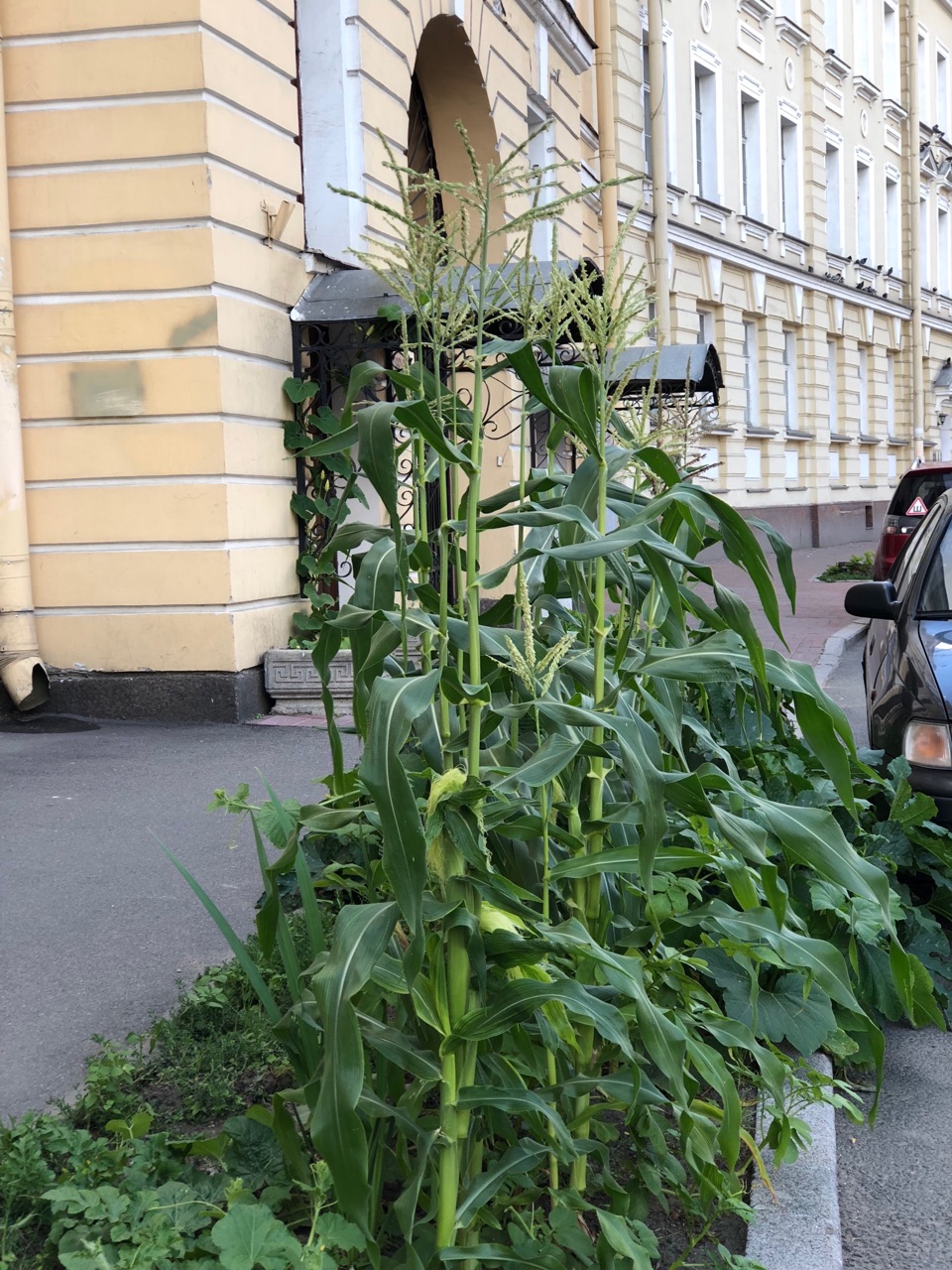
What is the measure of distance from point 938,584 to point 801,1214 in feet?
10.3

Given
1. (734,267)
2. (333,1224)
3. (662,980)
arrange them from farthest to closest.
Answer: (734,267) < (662,980) < (333,1224)

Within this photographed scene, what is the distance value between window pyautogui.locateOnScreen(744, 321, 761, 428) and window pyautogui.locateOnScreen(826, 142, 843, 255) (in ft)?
17.4

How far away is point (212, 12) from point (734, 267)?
16.6m

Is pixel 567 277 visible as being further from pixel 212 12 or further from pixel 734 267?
pixel 734 267

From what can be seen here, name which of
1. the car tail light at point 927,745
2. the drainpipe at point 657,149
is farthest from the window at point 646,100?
the car tail light at point 927,745

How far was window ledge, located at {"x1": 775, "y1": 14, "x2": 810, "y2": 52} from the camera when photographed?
24.8 metres

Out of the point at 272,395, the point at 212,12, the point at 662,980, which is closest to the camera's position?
the point at 662,980

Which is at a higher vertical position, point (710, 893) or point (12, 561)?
point (12, 561)

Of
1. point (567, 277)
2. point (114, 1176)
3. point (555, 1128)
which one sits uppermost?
point (567, 277)

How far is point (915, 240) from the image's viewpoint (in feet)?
106

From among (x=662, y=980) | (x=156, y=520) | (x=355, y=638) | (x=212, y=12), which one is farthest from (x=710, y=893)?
(x=212, y=12)

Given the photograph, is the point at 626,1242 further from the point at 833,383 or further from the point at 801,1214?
the point at 833,383

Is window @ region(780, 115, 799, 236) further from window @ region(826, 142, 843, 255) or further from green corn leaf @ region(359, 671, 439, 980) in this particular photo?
green corn leaf @ region(359, 671, 439, 980)

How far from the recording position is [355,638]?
2.42m
